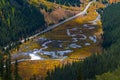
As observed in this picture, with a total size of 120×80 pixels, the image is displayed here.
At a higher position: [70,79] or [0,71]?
[0,71]

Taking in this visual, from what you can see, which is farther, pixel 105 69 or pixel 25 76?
pixel 25 76

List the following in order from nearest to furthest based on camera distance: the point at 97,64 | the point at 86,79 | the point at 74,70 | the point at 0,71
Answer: the point at 0,71 → the point at 86,79 → the point at 74,70 → the point at 97,64

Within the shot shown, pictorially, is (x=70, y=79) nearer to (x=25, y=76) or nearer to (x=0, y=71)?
(x=25, y=76)

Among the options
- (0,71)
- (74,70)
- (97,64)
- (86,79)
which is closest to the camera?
(0,71)

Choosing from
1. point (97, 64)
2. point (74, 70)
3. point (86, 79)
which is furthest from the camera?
point (97, 64)

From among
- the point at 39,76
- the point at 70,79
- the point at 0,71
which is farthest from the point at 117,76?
the point at 39,76

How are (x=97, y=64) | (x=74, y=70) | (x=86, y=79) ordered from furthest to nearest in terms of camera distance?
(x=97, y=64) < (x=74, y=70) < (x=86, y=79)

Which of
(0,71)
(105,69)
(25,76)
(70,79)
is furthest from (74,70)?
(0,71)

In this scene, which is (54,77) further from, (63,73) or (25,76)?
(25,76)

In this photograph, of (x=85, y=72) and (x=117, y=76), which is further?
(x=85, y=72)
